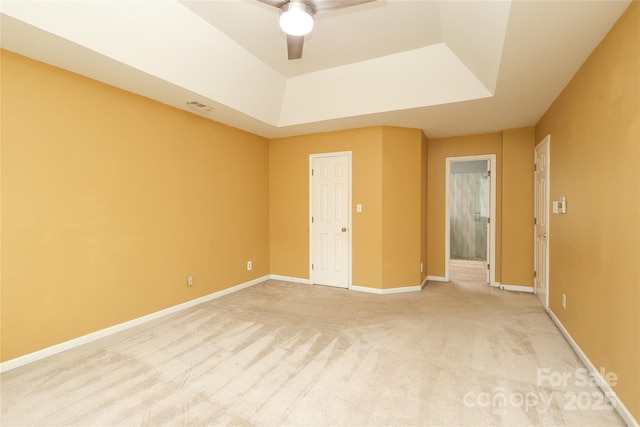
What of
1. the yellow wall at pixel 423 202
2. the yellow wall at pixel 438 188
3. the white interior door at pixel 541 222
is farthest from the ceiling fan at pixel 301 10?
the yellow wall at pixel 438 188

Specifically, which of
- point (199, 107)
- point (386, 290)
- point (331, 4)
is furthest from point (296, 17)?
point (386, 290)

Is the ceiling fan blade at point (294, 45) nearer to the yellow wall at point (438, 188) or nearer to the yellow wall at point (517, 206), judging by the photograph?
the yellow wall at point (438, 188)

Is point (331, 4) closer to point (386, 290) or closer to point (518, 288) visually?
point (386, 290)

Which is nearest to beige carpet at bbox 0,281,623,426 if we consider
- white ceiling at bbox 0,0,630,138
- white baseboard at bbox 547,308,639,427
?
white baseboard at bbox 547,308,639,427

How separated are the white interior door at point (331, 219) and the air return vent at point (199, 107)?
6.07 ft

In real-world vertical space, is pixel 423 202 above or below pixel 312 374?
above

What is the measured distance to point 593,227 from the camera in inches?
88.3

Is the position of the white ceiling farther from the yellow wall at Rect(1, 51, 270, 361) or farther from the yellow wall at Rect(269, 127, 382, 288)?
the yellow wall at Rect(269, 127, 382, 288)

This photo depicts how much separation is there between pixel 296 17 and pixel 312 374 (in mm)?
2617

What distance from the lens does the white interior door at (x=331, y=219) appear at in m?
4.66

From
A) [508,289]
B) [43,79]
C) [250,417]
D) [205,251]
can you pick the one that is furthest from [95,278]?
[508,289]

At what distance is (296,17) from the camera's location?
6.39ft

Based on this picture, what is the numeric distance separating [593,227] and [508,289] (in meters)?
2.69

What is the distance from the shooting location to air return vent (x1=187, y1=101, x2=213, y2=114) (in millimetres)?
3400
